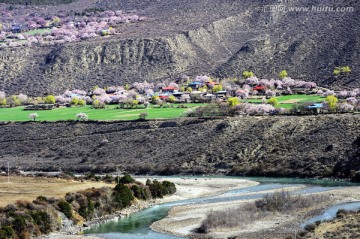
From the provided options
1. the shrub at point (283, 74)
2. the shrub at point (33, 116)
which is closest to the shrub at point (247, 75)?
the shrub at point (283, 74)

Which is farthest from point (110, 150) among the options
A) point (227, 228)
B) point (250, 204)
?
point (227, 228)

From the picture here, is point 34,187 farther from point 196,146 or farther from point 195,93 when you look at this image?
point 195,93

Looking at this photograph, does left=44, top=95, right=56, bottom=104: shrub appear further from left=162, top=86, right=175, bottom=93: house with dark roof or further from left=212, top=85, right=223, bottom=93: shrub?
left=212, top=85, right=223, bottom=93: shrub

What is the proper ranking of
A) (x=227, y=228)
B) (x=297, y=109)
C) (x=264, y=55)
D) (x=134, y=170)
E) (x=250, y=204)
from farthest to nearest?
(x=264, y=55), (x=297, y=109), (x=134, y=170), (x=250, y=204), (x=227, y=228)

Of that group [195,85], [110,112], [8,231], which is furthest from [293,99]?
[8,231]

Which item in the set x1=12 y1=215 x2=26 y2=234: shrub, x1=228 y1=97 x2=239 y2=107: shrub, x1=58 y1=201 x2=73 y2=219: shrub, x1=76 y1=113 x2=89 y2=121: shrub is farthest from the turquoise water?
x1=76 y1=113 x2=89 y2=121: shrub

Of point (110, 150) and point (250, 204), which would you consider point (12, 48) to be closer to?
point (110, 150)

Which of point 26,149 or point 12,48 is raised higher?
point 12,48
